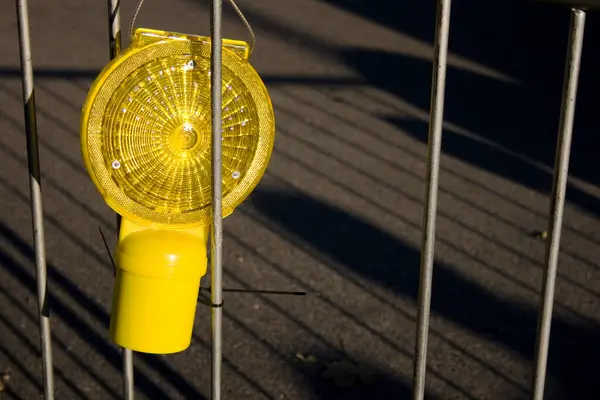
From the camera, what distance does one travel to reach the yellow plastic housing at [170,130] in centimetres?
222

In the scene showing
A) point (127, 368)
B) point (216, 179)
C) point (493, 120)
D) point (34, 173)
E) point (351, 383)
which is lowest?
point (351, 383)

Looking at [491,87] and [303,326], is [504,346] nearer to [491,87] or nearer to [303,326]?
[303,326]

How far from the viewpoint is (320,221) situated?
5.25 meters

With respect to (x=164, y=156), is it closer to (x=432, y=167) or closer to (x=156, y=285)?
(x=156, y=285)

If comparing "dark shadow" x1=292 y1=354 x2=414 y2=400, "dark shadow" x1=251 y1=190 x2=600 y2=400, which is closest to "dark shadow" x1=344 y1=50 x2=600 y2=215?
"dark shadow" x1=251 y1=190 x2=600 y2=400

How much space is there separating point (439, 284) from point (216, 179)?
2695mm

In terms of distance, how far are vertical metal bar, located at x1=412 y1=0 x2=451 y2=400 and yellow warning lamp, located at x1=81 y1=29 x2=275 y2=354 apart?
0.39 metres

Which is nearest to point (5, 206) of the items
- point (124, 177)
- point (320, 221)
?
point (320, 221)

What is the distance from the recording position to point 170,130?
7.48 feet

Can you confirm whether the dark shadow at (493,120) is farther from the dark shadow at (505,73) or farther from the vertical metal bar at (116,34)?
the vertical metal bar at (116,34)

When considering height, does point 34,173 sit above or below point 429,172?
below

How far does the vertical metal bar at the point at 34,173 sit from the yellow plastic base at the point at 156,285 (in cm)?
17

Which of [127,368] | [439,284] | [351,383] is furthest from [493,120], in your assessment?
[127,368]

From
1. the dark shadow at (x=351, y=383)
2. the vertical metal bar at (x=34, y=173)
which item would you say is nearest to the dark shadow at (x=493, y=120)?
the dark shadow at (x=351, y=383)
